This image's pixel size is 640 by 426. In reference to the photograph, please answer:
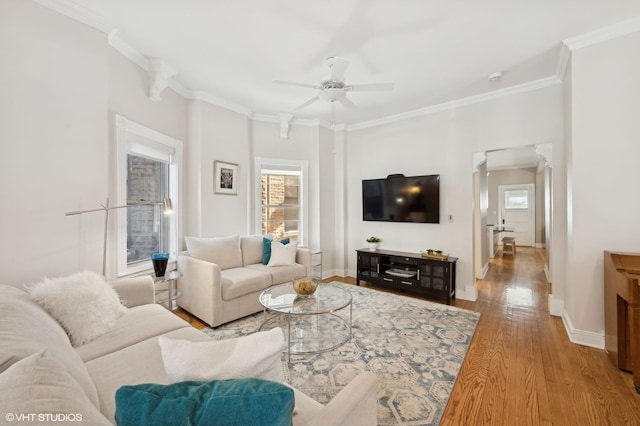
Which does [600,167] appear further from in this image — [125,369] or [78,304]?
[78,304]

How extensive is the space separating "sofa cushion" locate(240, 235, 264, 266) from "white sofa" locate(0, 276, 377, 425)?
1.77 m

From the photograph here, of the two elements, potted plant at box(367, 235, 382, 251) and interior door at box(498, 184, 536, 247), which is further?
interior door at box(498, 184, 536, 247)

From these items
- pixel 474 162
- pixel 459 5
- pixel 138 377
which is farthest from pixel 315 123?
pixel 138 377

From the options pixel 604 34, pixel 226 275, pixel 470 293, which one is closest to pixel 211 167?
pixel 226 275

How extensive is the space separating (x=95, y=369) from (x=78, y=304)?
514mm

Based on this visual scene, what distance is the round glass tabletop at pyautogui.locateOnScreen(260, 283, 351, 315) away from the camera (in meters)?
2.29

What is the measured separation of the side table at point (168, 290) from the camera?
9.39 feet

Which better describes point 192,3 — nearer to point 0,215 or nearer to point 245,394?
point 0,215

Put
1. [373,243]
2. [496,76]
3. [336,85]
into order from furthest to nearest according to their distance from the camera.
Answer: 1. [373,243]
2. [496,76]
3. [336,85]

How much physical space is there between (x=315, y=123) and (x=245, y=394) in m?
4.65

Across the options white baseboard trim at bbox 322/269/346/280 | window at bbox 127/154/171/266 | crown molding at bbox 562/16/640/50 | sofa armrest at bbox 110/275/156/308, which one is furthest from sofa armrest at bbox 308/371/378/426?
white baseboard trim at bbox 322/269/346/280

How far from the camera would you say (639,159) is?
2373mm

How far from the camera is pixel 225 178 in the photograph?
404cm

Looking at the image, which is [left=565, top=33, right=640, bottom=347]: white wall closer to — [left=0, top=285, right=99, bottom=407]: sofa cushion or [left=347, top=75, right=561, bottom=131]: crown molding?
[left=347, top=75, right=561, bottom=131]: crown molding
